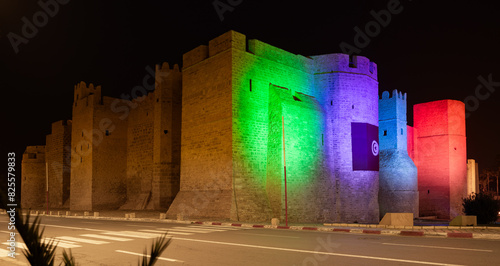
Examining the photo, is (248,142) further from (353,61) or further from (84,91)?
(84,91)

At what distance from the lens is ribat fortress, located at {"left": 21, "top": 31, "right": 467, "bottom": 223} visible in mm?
20375

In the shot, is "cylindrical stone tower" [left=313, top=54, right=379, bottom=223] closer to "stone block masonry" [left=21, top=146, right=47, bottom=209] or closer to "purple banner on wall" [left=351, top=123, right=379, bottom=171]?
"purple banner on wall" [left=351, top=123, right=379, bottom=171]

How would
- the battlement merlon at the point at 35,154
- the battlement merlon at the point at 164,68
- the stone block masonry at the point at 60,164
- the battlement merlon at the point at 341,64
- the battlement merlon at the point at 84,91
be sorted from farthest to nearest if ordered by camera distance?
the battlement merlon at the point at 35,154, the stone block masonry at the point at 60,164, the battlement merlon at the point at 84,91, the battlement merlon at the point at 164,68, the battlement merlon at the point at 341,64

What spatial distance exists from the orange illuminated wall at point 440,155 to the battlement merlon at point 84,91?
2538cm

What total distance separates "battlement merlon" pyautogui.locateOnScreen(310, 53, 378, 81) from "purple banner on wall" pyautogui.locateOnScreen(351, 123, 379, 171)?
3.24m

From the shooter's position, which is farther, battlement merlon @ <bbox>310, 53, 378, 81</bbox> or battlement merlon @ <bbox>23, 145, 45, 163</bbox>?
battlement merlon @ <bbox>23, 145, 45, 163</bbox>

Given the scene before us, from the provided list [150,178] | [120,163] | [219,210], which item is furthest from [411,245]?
[120,163]

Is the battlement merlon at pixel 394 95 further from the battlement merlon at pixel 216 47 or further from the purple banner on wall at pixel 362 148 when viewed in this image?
the battlement merlon at pixel 216 47

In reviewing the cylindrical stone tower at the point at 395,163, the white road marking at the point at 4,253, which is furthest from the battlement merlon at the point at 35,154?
the white road marking at the point at 4,253

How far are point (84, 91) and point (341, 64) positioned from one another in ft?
64.9

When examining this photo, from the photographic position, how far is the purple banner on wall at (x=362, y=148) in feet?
77.3

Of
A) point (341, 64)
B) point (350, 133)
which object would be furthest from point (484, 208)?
point (341, 64)

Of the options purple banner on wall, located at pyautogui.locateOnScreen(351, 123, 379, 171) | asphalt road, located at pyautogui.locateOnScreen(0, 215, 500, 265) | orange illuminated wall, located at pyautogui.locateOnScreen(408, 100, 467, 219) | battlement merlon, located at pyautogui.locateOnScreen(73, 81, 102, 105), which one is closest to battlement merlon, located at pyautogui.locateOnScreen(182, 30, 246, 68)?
purple banner on wall, located at pyautogui.locateOnScreen(351, 123, 379, 171)

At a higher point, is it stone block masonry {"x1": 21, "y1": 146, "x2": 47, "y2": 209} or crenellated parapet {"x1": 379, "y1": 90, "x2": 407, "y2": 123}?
crenellated parapet {"x1": 379, "y1": 90, "x2": 407, "y2": 123}
